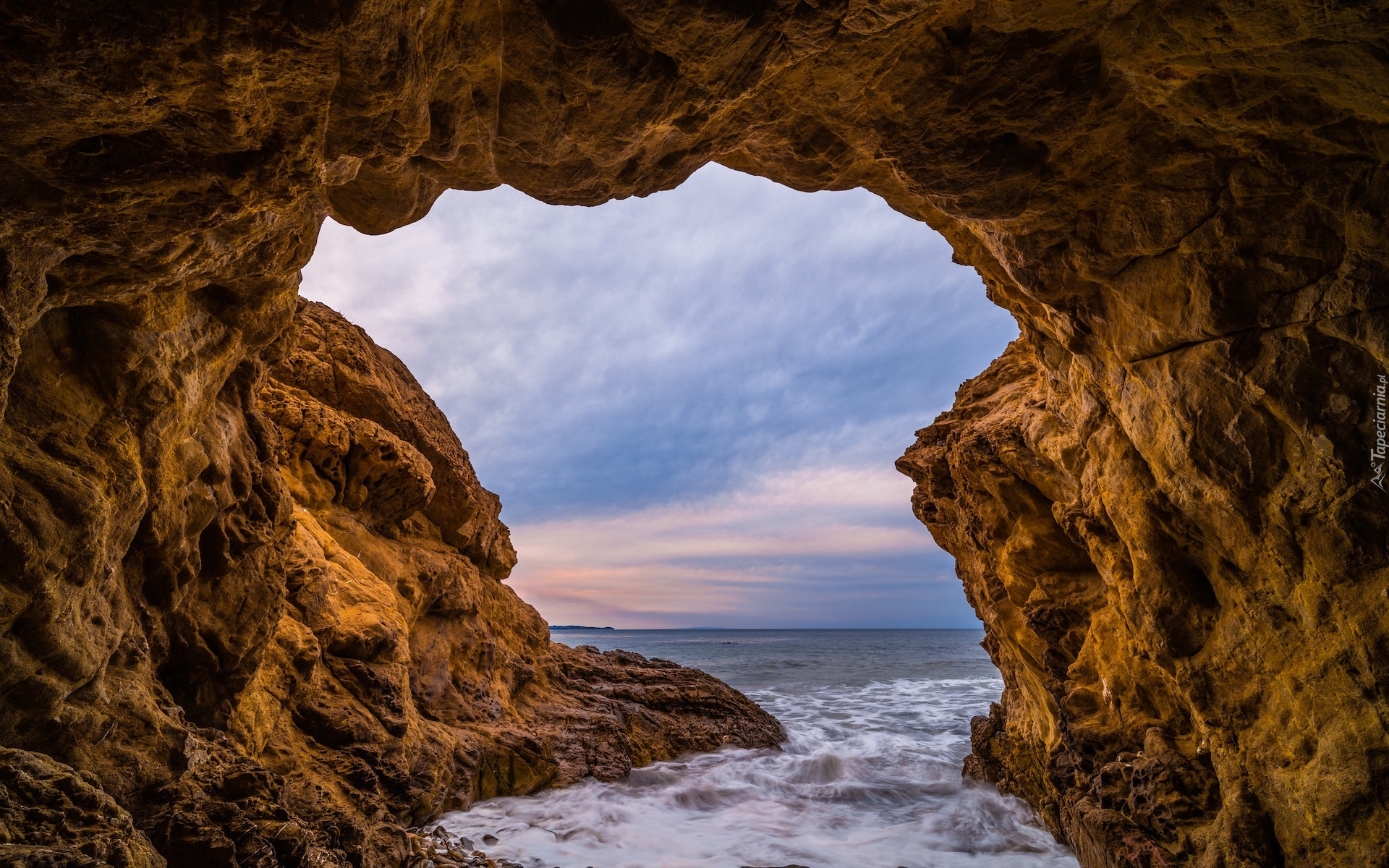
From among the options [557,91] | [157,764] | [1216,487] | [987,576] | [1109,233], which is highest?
[557,91]

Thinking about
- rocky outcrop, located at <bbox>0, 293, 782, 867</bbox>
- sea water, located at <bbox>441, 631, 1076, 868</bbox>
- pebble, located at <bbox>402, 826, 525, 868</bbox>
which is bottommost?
sea water, located at <bbox>441, 631, 1076, 868</bbox>

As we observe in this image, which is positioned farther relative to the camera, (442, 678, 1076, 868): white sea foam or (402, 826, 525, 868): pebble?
(442, 678, 1076, 868): white sea foam

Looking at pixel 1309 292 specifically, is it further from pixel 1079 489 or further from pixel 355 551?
pixel 355 551

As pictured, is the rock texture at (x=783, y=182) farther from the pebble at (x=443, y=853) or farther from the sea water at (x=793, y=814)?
the sea water at (x=793, y=814)

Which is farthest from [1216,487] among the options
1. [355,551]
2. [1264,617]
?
[355,551]

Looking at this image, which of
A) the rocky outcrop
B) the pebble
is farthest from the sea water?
the rocky outcrop

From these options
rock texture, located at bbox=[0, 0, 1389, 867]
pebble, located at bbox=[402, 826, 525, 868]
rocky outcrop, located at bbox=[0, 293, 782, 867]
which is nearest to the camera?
rock texture, located at bbox=[0, 0, 1389, 867]

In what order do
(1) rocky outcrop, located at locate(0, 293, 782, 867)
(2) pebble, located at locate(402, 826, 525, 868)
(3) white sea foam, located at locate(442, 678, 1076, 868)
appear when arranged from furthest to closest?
(3) white sea foam, located at locate(442, 678, 1076, 868), (2) pebble, located at locate(402, 826, 525, 868), (1) rocky outcrop, located at locate(0, 293, 782, 867)

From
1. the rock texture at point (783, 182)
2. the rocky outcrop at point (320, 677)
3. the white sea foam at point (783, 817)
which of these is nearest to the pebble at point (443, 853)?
the rocky outcrop at point (320, 677)

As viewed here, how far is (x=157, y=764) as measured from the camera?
4566 millimetres

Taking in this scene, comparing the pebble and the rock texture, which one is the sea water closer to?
the pebble

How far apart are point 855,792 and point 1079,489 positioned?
818 cm

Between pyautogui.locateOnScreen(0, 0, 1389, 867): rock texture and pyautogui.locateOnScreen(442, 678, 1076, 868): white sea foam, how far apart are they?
2163mm

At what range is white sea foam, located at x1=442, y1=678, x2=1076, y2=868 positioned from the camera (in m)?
8.75
